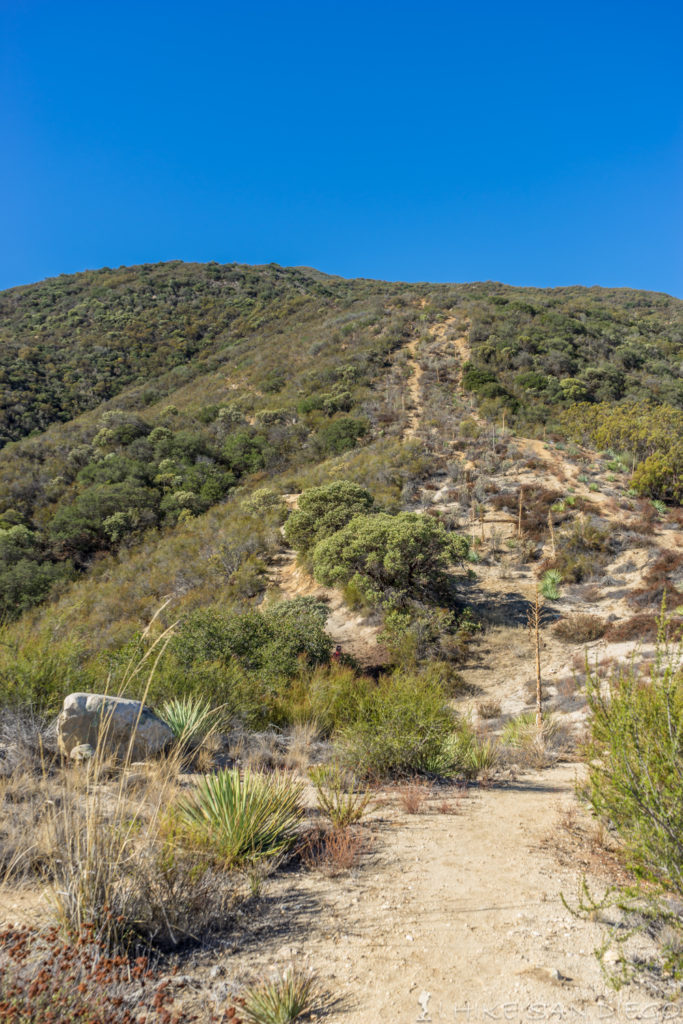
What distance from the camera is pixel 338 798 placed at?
3834 mm

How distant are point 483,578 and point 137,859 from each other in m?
13.7

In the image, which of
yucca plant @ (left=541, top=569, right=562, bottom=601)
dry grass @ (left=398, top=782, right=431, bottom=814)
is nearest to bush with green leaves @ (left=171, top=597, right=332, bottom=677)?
dry grass @ (left=398, top=782, right=431, bottom=814)

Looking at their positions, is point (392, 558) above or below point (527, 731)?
above

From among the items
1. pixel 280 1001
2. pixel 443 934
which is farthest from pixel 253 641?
pixel 280 1001

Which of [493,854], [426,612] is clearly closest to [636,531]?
[426,612]

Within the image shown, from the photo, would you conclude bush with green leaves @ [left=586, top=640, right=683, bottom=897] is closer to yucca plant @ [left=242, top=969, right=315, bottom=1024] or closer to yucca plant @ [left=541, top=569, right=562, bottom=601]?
yucca plant @ [left=242, top=969, right=315, bottom=1024]

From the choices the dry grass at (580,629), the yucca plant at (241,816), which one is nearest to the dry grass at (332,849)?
the yucca plant at (241,816)

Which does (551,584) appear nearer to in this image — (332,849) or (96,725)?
(332,849)

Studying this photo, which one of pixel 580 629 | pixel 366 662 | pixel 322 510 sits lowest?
pixel 366 662

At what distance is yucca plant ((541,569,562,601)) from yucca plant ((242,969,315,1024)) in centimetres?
1312

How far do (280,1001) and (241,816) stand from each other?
52.9 inches

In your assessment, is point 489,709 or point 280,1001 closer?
point 280,1001

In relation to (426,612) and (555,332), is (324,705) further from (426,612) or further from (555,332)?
(555,332)

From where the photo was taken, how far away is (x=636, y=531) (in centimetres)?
1560
